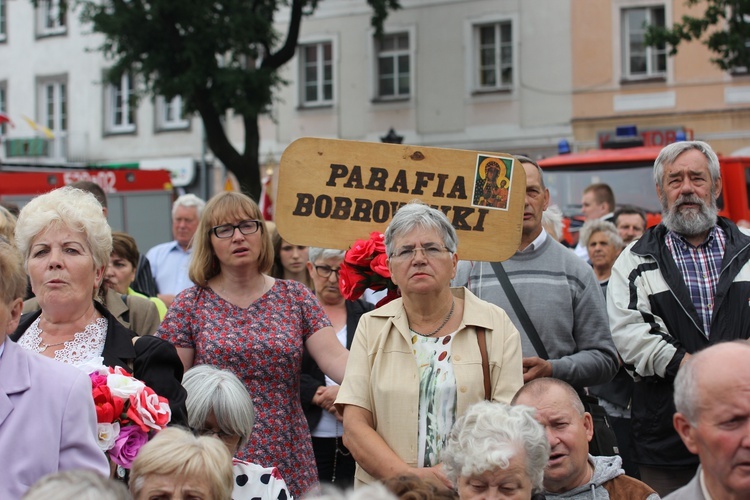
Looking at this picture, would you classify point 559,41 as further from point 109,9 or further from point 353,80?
point 109,9

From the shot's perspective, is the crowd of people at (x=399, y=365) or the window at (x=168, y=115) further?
the window at (x=168, y=115)

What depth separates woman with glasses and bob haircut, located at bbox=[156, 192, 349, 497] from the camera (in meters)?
4.95

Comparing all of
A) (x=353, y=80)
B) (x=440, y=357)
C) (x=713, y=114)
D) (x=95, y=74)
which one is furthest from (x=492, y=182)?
(x=95, y=74)

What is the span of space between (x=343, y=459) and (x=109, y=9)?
68.6ft

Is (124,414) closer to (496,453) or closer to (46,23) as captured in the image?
(496,453)

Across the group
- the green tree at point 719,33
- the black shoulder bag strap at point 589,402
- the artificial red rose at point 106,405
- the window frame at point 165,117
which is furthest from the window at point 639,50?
the artificial red rose at point 106,405

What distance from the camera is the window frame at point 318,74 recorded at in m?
28.6

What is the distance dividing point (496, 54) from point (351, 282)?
22238mm

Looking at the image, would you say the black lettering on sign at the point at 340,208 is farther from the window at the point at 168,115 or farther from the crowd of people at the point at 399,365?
the window at the point at 168,115

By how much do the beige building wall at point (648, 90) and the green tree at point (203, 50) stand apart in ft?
22.8

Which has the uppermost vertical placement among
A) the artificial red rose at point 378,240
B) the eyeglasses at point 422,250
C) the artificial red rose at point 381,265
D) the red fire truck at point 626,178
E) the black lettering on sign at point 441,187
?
the red fire truck at point 626,178

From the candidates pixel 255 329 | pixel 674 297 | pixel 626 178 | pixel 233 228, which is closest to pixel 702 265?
pixel 674 297

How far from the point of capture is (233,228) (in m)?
5.18

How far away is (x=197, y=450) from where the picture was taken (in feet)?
11.8
